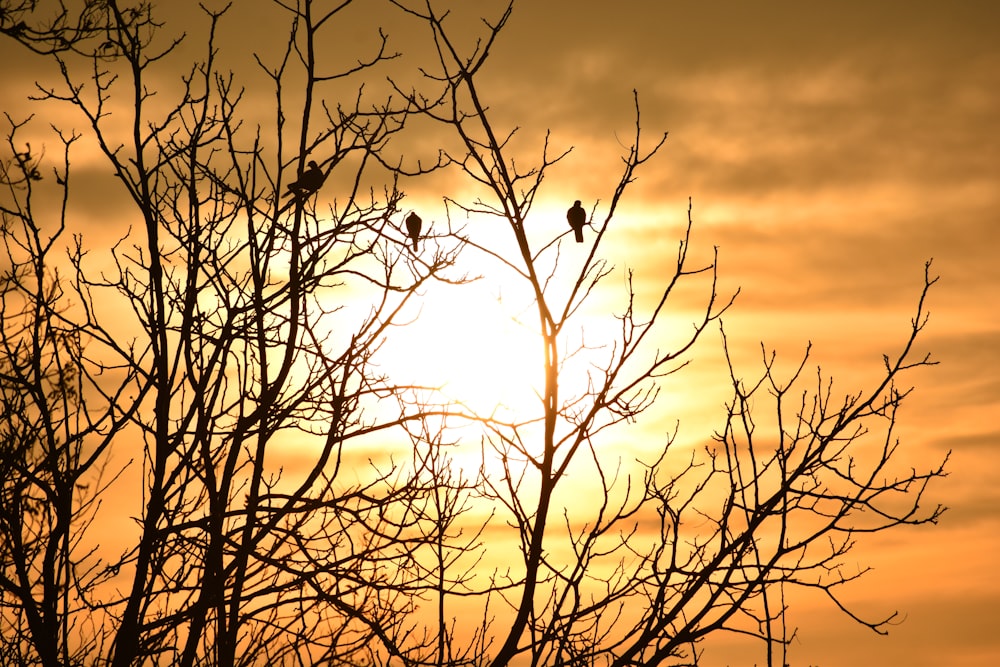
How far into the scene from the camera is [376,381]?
21.9 feet

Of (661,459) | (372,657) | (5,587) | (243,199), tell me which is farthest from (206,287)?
(661,459)

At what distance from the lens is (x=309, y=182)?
6.82 metres

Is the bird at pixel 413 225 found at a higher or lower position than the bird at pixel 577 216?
lower

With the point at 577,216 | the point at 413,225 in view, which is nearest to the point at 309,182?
the point at 413,225

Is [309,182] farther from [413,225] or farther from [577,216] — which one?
[577,216]

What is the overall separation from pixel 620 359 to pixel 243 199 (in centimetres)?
290

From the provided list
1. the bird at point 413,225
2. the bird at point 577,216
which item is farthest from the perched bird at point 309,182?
the bird at point 577,216

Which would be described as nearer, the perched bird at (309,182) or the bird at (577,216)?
the perched bird at (309,182)

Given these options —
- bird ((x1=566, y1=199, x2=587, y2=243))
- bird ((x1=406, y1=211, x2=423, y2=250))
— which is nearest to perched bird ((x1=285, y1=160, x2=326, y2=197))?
bird ((x1=406, y1=211, x2=423, y2=250))

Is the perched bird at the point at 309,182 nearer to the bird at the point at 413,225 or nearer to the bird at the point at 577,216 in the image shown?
the bird at the point at 413,225

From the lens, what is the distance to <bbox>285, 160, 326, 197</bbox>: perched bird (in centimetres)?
652

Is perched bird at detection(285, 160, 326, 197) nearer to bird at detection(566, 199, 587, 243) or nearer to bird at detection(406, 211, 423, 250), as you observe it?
bird at detection(406, 211, 423, 250)

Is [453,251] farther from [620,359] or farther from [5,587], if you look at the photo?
[5,587]

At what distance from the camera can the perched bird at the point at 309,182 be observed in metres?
6.52
